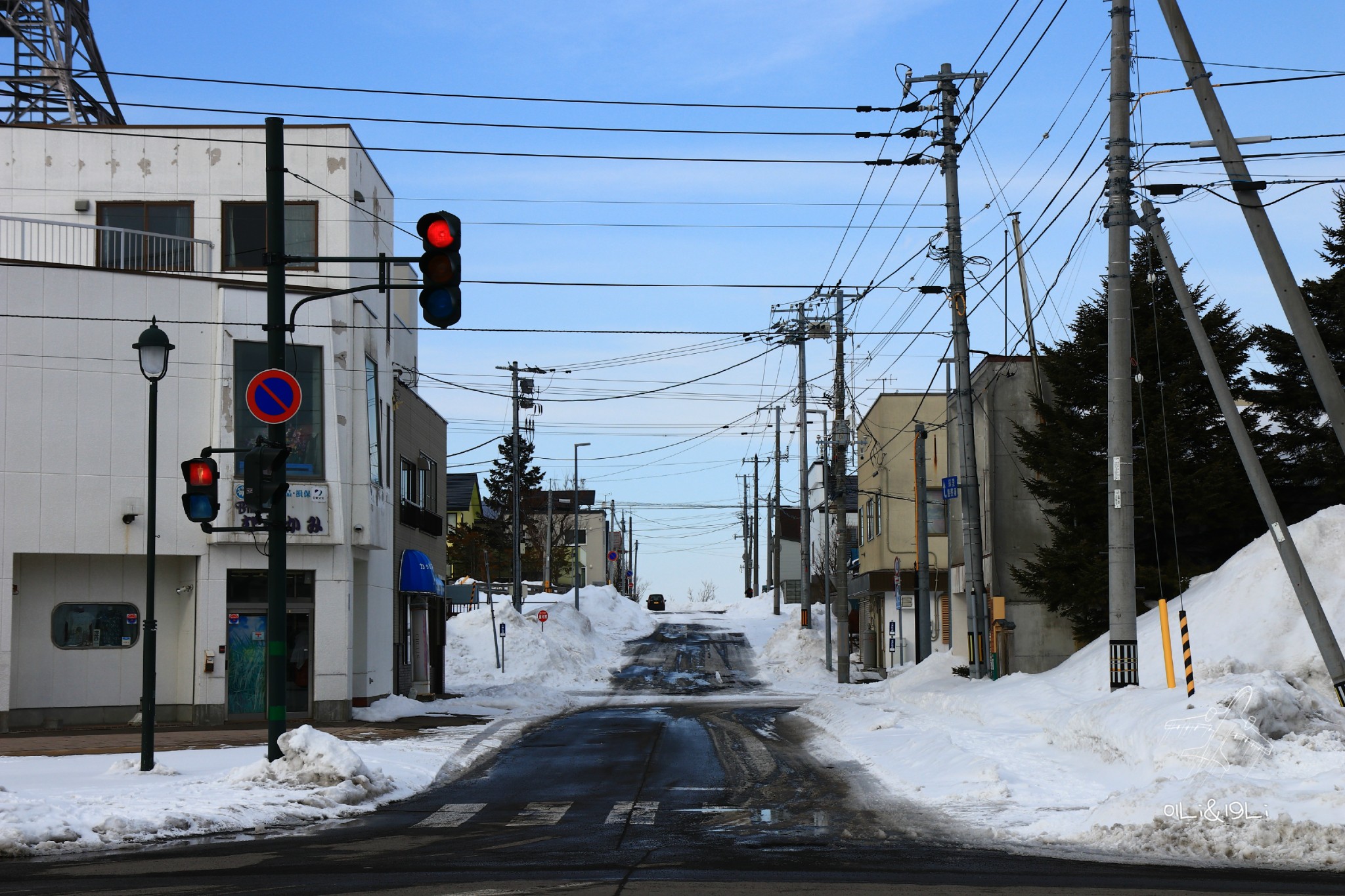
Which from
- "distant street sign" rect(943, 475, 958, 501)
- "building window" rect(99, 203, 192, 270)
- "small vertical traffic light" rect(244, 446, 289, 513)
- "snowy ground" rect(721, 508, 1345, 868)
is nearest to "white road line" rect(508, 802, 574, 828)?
"snowy ground" rect(721, 508, 1345, 868)

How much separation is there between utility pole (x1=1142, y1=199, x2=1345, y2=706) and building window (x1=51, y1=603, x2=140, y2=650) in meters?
20.3

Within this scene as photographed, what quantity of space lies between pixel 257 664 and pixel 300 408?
208 inches

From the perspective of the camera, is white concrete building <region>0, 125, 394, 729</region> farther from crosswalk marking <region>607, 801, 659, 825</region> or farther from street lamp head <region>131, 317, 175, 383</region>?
crosswalk marking <region>607, 801, 659, 825</region>

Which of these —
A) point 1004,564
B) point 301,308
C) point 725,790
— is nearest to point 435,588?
point 301,308

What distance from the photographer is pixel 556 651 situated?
52.3 meters

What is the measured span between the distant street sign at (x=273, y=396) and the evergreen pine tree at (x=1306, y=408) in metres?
20.1

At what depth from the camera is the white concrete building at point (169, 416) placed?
82.4 feet

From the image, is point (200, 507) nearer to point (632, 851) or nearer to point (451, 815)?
point (451, 815)

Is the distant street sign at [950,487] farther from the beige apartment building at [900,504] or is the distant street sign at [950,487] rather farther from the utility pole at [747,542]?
the utility pole at [747,542]

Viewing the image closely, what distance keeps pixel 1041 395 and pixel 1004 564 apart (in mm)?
4504

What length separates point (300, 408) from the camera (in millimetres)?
26391

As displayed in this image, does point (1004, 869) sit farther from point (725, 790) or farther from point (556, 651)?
point (556, 651)

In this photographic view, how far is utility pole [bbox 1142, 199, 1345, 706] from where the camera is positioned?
17328mm

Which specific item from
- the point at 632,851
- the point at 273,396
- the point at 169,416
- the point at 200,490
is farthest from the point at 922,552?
the point at 632,851
